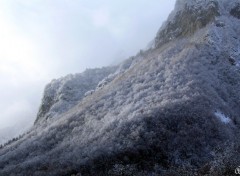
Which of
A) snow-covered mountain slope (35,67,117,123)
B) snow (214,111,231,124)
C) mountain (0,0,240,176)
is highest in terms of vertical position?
snow-covered mountain slope (35,67,117,123)

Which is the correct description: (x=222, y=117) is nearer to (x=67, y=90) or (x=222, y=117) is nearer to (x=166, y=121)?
(x=166, y=121)

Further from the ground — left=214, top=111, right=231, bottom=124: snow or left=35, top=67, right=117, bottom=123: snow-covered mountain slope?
left=35, top=67, right=117, bottom=123: snow-covered mountain slope

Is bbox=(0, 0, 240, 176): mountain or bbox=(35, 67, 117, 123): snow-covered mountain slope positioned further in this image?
bbox=(35, 67, 117, 123): snow-covered mountain slope

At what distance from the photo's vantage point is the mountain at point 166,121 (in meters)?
30.7

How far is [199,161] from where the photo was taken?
3075 centimetres

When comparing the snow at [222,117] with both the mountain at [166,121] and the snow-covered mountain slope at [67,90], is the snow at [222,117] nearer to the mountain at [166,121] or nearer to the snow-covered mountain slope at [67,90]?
the mountain at [166,121]

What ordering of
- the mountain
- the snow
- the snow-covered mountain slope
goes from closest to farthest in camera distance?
1. the mountain
2. the snow
3. the snow-covered mountain slope

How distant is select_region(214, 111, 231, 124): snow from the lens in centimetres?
3681

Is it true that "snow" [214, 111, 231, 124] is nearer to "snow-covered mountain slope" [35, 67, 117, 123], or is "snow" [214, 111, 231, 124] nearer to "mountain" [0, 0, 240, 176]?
"mountain" [0, 0, 240, 176]

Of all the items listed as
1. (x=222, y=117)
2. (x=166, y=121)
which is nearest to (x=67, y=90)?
(x=222, y=117)

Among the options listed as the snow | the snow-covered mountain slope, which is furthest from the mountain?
the snow-covered mountain slope

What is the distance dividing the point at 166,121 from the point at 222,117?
557 centimetres

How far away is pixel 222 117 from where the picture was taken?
3738cm

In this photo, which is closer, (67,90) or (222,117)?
(222,117)
